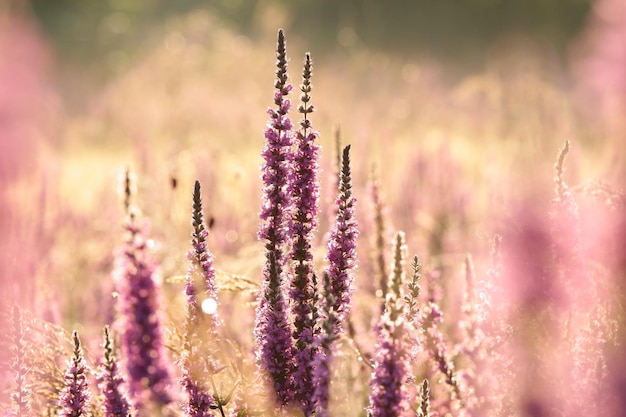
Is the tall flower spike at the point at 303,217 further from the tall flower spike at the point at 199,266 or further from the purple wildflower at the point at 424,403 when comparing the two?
the purple wildflower at the point at 424,403

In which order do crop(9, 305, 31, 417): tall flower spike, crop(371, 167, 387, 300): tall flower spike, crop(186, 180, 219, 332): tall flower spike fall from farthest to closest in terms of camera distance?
crop(371, 167, 387, 300): tall flower spike → crop(9, 305, 31, 417): tall flower spike → crop(186, 180, 219, 332): tall flower spike

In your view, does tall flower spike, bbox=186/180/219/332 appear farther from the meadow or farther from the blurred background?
the blurred background

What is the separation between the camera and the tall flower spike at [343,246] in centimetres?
233

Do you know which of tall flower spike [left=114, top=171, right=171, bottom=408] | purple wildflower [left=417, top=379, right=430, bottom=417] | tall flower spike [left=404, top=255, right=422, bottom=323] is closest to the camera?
tall flower spike [left=114, top=171, right=171, bottom=408]

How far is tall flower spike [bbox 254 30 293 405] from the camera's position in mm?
2227

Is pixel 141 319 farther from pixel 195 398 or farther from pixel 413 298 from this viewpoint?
pixel 413 298

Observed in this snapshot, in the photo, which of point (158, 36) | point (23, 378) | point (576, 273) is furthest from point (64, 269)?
point (158, 36)

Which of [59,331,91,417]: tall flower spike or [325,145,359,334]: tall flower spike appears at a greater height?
[325,145,359,334]: tall flower spike

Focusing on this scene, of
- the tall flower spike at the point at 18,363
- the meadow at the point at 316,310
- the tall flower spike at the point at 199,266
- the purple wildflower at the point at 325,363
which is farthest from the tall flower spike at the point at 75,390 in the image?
the purple wildflower at the point at 325,363

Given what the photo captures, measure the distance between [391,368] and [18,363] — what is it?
137 cm

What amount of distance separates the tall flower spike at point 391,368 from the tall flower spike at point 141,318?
537 mm

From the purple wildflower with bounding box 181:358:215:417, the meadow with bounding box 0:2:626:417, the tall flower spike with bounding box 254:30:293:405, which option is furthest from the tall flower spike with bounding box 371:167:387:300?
the purple wildflower with bounding box 181:358:215:417

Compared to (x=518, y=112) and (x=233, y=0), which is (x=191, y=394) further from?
(x=233, y=0)

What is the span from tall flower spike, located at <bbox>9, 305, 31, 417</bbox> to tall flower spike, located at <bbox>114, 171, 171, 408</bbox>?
1033mm
